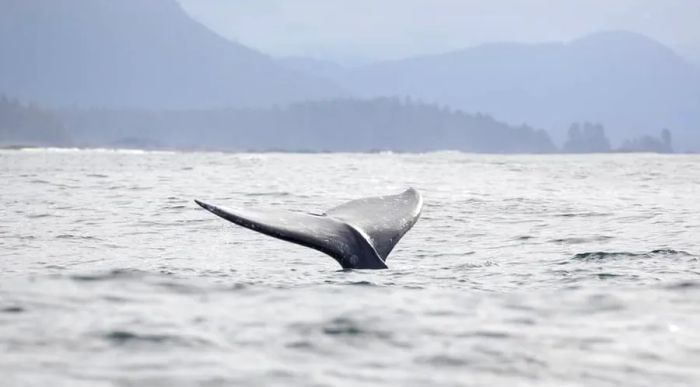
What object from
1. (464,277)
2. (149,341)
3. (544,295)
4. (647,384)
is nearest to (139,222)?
(464,277)

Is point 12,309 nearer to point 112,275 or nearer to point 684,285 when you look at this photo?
point 112,275

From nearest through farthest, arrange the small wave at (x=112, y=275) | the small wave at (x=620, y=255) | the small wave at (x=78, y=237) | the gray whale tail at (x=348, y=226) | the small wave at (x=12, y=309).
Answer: the small wave at (x=12, y=309), the gray whale tail at (x=348, y=226), the small wave at (x=112, y=275), the small wave at (x=620, y=255), the small wave at (x=78, y=237)

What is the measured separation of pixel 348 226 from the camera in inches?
348

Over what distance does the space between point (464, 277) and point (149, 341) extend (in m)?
4.19

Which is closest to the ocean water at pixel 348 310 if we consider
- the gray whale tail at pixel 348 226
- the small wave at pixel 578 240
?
the small wave at pixel 578 240

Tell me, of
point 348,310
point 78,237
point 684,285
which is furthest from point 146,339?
point 78,237

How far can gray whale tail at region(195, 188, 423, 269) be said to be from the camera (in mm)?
8062

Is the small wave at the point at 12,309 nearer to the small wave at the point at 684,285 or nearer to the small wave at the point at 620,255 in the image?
the small wave at the point at 684,285

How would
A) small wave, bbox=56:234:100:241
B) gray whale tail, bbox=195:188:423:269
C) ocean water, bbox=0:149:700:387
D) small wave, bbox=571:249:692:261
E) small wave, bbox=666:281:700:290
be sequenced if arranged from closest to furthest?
ocean water, bbox=0:149:700:387
gray whale tail, bbox=195:188:423:269
small wave, bbox=666:281:700:290
small wave, bbox=571:249:692:261
small wave, bbox=56:234:100:241

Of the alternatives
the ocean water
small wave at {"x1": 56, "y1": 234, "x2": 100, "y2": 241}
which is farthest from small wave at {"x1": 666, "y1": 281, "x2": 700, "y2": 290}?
small wave at {"x1": 56, "y1": 234, "x2": 100, "y2": 241}

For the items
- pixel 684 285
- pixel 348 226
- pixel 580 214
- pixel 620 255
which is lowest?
A: pixel 580 214

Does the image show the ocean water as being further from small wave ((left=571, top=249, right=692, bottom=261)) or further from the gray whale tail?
the gray whale tail

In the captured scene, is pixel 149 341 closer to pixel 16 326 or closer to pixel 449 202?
pixel 16 326

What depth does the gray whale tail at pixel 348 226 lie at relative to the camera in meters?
8.06
